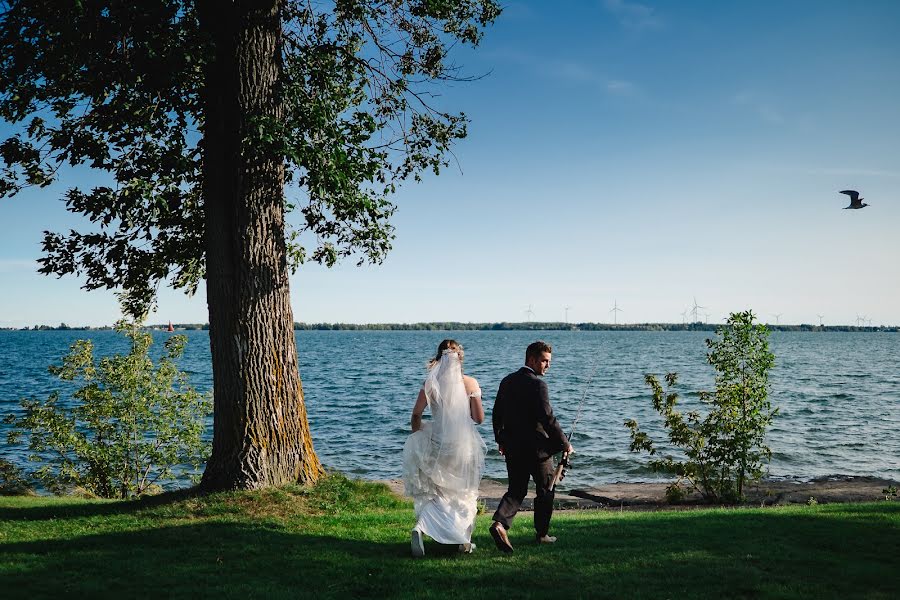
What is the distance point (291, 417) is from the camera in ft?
33.6

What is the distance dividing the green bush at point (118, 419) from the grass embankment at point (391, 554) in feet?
17.4

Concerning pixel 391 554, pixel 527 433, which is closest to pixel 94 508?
pixel 391 554

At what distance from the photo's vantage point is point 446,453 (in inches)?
309

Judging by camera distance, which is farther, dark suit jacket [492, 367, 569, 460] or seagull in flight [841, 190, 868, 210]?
seagull in flight [841, 190, 868, 210]

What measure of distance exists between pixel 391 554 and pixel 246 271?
478 centimetres

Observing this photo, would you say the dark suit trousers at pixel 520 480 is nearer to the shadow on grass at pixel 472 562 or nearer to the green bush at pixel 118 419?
the shadow on grass at pixel 472 562

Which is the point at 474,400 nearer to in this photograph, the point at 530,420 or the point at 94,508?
the point at 530,420

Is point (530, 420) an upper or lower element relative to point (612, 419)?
upper

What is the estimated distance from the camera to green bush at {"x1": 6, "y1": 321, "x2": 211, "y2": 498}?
15.4 meters

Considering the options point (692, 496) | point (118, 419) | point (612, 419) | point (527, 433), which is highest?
point (527, 433)

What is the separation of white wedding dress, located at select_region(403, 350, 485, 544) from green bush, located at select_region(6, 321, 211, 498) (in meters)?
10.1

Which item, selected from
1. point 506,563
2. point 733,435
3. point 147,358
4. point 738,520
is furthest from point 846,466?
point 147,358

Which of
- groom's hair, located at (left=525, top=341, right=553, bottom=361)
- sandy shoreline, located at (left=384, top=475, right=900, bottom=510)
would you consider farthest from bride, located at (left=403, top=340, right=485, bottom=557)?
sandy shoreline, located at (left=384, top=475, right=900, bottom=510)

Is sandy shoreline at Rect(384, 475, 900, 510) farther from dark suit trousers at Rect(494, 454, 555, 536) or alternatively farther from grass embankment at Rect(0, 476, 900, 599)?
dark suit trousers at Rect(494, 454, 555, 536)
